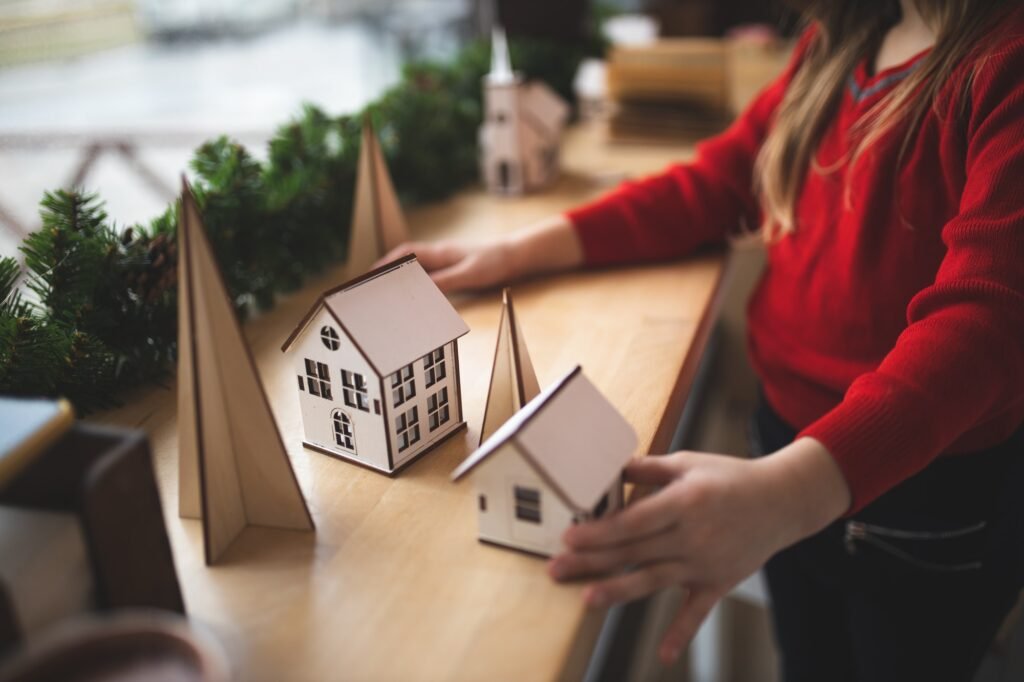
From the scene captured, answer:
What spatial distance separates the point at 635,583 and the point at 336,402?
0.97ft

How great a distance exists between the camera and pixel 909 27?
91 centimetres

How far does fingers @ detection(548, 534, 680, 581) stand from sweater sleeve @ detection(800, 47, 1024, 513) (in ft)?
0.52

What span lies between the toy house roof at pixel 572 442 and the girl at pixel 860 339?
0.03m

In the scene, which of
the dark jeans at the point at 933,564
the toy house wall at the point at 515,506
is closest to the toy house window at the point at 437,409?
the toy house wall at the point at 515,506

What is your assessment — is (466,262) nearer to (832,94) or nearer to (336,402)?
(336,402)

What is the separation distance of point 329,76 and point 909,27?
120 cm

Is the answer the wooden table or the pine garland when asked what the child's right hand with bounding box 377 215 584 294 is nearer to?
the wooden table

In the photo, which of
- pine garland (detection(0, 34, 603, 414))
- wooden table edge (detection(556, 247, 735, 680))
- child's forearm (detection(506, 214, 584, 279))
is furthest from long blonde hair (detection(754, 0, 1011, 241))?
pine garland (detection(0, 34, 603, 414))

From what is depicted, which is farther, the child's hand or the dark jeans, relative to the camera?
the dark jeans

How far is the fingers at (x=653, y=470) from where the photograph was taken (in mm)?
622

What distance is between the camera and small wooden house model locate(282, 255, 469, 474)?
65 cm

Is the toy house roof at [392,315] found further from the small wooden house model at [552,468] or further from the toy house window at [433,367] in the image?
the small wooden house model at [552,468]

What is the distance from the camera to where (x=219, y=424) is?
62 centimetres

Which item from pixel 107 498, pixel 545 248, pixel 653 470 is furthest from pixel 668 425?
pixel 107 498
